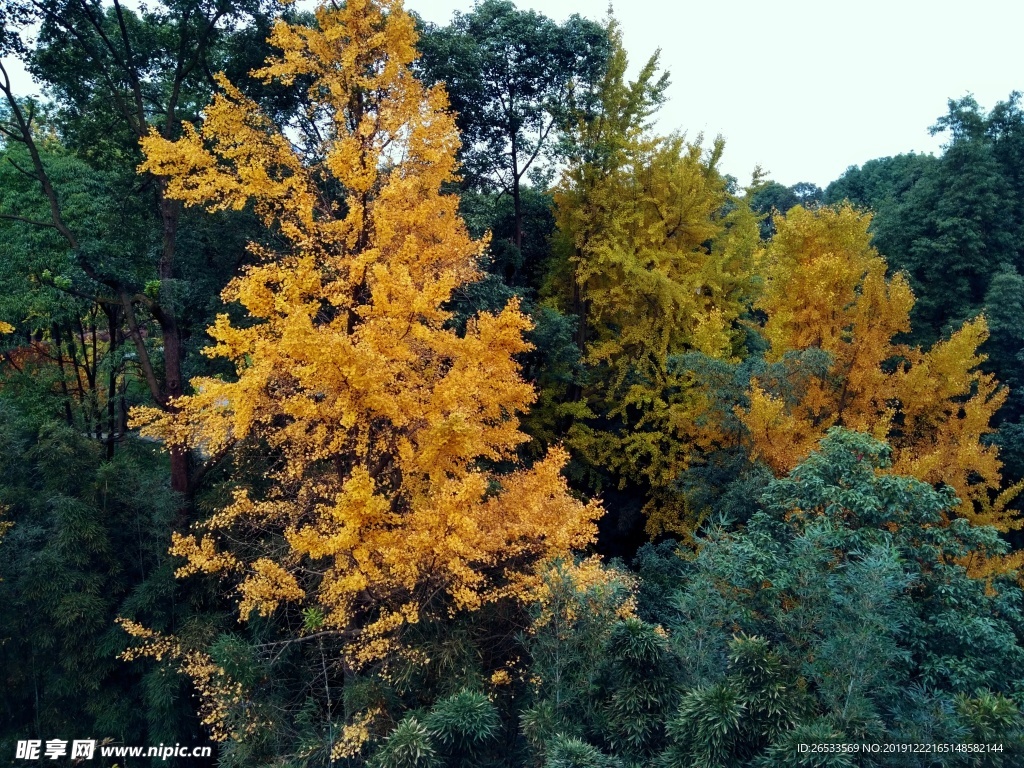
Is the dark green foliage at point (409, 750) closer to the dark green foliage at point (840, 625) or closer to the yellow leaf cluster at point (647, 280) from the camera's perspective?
the dark green foliage at point (840, 625)

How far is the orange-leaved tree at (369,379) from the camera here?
629 centimetres

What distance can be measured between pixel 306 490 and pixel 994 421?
15943mm

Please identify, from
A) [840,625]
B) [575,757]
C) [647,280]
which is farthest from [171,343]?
[840,625]

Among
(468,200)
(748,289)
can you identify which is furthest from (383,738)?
(748,289)

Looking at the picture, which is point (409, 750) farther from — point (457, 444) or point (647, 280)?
point (647, 280)

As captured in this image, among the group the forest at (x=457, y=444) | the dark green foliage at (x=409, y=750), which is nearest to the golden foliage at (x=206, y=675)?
the forest at (x=457, y=444)

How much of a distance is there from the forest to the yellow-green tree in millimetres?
95

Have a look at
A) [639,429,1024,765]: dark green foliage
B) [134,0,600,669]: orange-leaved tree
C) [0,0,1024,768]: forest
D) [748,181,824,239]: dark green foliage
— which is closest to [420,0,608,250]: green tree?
[0,0,1024,768]: forest

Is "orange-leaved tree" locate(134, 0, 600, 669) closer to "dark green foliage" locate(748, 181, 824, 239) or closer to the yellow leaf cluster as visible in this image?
the yellow leaf cluster

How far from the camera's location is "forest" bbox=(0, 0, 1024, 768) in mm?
5641

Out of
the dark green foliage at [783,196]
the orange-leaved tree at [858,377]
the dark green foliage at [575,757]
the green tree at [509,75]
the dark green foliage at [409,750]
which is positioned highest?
the dark green foliage at [783,196]

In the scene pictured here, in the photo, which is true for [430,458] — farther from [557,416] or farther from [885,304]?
[885,304]

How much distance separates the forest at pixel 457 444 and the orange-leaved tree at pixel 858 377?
0.08 meters

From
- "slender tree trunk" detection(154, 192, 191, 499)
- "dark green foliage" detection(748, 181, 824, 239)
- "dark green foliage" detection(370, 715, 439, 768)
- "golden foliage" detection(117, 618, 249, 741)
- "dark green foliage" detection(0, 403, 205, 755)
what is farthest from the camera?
"dark green foliage" detection(748, 181, 824, 239)
